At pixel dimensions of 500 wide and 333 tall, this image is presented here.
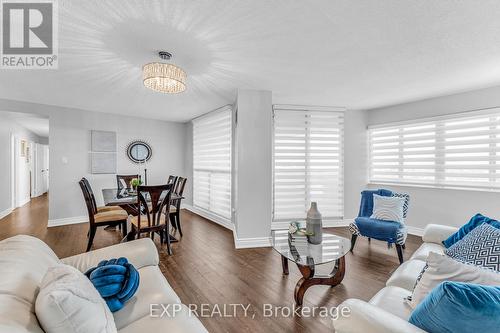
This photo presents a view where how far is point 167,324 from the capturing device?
3.57 feet

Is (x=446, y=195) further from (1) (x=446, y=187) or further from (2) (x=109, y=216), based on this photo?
(2) (x=109, y=216)

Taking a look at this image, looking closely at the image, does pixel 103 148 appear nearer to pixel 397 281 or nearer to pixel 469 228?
pixel 397 281

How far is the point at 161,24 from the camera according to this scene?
6.14ft

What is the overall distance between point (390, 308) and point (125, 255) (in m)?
1.82

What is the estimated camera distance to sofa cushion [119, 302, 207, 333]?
1.06 m

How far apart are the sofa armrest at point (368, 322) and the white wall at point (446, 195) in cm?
375

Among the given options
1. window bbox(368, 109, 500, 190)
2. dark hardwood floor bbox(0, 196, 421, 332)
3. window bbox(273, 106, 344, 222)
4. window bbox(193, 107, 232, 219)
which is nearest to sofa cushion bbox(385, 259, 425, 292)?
dark hardwood floor bbox(0, 196, 421, 332)

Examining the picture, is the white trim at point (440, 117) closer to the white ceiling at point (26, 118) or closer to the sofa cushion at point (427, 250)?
the sofa cushion at point (427, 250)

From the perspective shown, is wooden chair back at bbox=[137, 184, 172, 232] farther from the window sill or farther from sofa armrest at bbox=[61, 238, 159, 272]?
the window sill

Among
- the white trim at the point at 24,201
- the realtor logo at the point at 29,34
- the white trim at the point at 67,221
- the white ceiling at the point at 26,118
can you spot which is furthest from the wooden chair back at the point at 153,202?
the white trim at the point at 24,201

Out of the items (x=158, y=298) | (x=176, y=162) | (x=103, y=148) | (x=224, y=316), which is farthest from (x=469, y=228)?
(x=103, y=148)

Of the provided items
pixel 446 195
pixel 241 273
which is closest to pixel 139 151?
pixel 241 273

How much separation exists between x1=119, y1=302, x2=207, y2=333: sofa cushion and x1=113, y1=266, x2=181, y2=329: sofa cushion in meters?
0.05

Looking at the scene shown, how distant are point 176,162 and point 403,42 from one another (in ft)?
17.5
